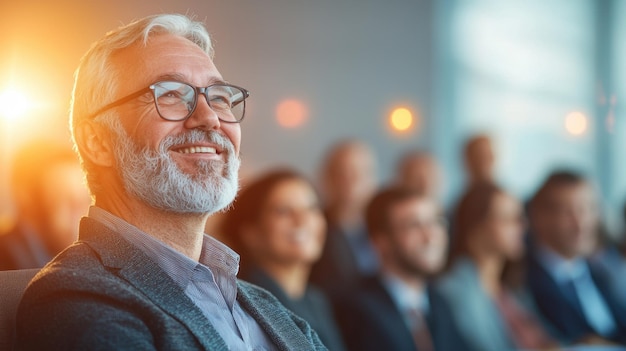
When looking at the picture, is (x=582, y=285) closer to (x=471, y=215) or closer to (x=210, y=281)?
(x=471, y=215)

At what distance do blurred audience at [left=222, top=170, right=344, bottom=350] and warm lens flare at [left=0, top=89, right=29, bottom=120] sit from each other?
86 cm

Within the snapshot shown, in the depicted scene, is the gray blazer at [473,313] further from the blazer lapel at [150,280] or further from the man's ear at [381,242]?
the blazer lapel at [150,280]

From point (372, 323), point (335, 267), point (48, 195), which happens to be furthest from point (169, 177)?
point (335, 267)

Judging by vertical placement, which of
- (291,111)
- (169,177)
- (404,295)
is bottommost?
(404,295)

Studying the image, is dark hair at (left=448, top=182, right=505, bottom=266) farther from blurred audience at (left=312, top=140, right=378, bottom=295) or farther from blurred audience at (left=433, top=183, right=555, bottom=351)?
blurred audience at (left=312, top=140, right=378, bottom=295)

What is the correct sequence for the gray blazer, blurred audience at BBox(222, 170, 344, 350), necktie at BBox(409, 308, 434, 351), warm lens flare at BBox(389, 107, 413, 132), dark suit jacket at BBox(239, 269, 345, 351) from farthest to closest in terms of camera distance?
warm lens flare at BBox(389, 107, 413, 132), the gray blazer, necktie at BBox(409, 308, 434, 351), blurred audience at BBox(222, 170, 344, 350), dark suit jacket at BBox(239, 269, 345, 351)

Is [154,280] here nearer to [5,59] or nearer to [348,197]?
[5,59]

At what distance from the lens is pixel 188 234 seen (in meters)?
1.16

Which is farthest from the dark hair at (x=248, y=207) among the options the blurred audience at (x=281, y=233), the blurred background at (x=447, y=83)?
the blurred background at (x=447, y=83)

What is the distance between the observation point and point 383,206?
2.75 metres

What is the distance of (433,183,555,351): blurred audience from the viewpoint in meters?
2.90

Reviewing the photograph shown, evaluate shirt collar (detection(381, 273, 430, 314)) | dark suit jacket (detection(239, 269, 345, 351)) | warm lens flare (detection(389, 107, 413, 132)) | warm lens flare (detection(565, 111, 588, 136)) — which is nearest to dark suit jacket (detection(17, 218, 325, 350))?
dark suit jacket (detection(239, 269, 345, 351))

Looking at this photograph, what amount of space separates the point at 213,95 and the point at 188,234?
182 mm

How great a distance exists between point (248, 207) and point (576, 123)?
4.35m
